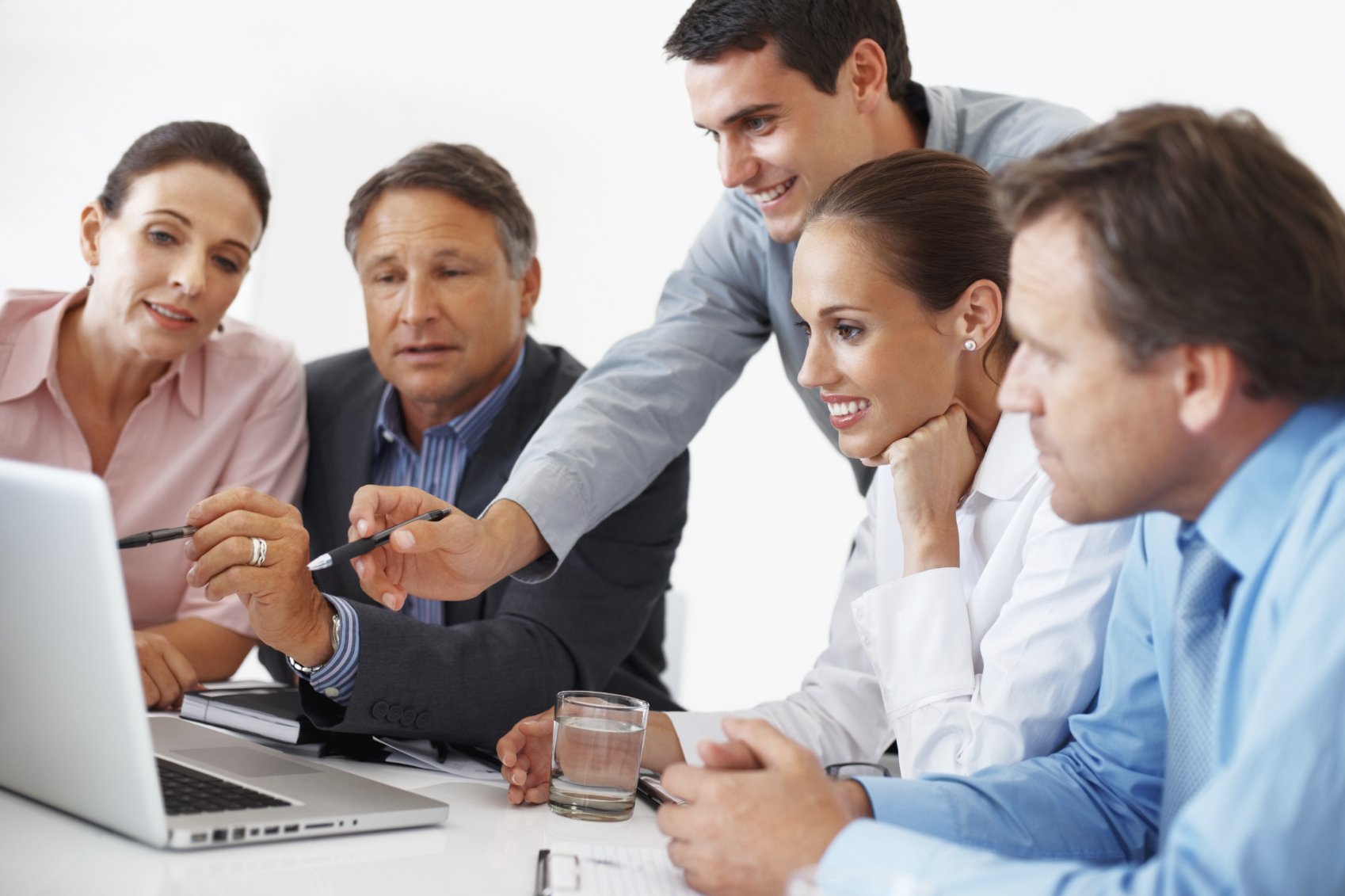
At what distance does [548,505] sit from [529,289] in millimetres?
812

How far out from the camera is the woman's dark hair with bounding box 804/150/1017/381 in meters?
1.53

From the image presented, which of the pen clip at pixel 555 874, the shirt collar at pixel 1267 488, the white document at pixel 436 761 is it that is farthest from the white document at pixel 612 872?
the shirt collar at pixel 1267 488

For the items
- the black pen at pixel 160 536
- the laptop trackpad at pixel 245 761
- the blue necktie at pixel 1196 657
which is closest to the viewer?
the blue necktie at pixel 1196 657

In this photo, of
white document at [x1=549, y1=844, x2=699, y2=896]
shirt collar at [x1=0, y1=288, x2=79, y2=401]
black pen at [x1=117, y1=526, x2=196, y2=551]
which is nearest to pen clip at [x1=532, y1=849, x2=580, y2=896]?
white document at [x1=549, y1=844, x2=699, y2=896]

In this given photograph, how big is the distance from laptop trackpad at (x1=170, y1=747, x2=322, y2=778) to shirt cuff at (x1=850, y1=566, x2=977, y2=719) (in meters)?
0.69

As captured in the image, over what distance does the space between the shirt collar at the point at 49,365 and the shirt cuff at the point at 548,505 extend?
2.68ft

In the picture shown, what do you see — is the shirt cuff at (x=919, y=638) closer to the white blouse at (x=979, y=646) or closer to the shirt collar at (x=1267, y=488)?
the white blouse at (x=979, y=646)

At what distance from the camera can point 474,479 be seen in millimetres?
2070

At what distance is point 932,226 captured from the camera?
1.54 m

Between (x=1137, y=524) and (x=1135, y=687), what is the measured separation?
0.16 metres

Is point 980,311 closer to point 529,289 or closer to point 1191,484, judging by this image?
point 1191,484

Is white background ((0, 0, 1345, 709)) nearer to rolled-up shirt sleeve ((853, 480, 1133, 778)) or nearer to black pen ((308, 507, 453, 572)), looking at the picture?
rolled-up shirt sleeve ((853, 480, 1133, 778))

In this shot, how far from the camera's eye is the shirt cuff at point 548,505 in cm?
167

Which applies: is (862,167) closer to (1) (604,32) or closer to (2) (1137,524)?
(2) (1137,524)
